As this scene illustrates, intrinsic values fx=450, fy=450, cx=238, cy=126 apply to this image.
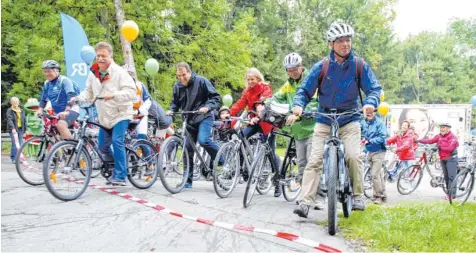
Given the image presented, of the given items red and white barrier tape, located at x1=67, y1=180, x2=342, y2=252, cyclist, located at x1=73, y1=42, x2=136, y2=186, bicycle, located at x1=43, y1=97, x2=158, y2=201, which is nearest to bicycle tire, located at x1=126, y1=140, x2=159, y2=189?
bicycle, located at x1=43, y1=97, x2=158, y2=201

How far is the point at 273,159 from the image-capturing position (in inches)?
245

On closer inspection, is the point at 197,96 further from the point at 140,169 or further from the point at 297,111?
the point at 297,111

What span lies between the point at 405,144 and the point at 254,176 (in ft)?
24.0

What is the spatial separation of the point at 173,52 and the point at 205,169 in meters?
13.7

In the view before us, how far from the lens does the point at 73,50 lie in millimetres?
13023

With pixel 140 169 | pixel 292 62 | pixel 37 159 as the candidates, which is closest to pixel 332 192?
pixel 292 62

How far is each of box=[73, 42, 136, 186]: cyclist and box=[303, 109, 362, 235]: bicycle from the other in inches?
103

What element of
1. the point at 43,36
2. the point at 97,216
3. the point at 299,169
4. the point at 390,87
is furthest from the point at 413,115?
the point at 390,87

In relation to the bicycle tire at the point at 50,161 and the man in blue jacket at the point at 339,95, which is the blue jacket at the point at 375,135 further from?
the bicycle tire at the point at 50,161

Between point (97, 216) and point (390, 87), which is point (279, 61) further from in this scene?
point (97, 216)

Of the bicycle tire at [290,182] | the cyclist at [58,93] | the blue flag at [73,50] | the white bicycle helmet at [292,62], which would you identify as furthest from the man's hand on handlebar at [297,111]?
the blue flag at [73,50]

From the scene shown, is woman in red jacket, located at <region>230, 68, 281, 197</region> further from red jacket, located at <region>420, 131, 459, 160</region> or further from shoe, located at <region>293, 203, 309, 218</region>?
red jacket, located at <region>420, 131, 459, 160</region>

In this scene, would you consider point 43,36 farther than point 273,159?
Yes

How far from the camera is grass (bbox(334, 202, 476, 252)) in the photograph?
4.17 metres
